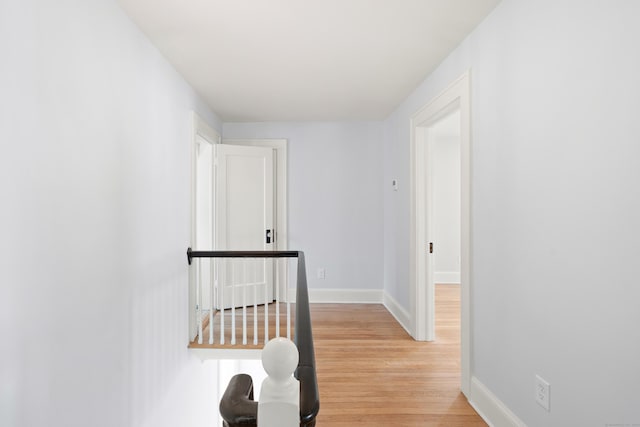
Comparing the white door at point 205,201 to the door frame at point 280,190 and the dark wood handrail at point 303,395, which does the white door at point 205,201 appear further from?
the dark wood handrail at point 303,395

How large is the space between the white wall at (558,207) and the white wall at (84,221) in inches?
84.4

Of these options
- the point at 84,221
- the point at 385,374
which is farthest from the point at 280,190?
the point at 84,221

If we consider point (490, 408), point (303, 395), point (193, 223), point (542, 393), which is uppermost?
point (193, 223)

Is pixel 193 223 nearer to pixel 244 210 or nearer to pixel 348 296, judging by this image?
pixel 244 210

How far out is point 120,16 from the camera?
2.08 meters

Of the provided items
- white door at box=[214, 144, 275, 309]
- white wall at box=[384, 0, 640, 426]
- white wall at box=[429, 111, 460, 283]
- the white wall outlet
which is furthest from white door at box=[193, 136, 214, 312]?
white wall at box=[429, 111, 460, 283]

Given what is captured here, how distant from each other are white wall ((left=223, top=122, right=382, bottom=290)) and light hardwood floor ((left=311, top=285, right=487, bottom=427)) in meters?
0.86

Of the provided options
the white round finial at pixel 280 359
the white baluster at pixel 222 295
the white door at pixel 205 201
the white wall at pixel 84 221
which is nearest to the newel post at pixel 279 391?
the white round finial at pixel 280 359

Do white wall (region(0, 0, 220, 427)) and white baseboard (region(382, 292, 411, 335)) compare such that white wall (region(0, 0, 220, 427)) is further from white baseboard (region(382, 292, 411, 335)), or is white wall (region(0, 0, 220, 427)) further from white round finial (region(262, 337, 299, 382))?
white baseboard (region(382, 292, 411, 335))

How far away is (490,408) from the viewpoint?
2133 millimetres

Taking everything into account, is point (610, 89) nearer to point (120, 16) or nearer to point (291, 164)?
point (120, 16)

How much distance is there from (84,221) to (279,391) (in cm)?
165

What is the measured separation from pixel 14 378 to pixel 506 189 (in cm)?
234

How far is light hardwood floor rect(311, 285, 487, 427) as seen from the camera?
228 centimetres
